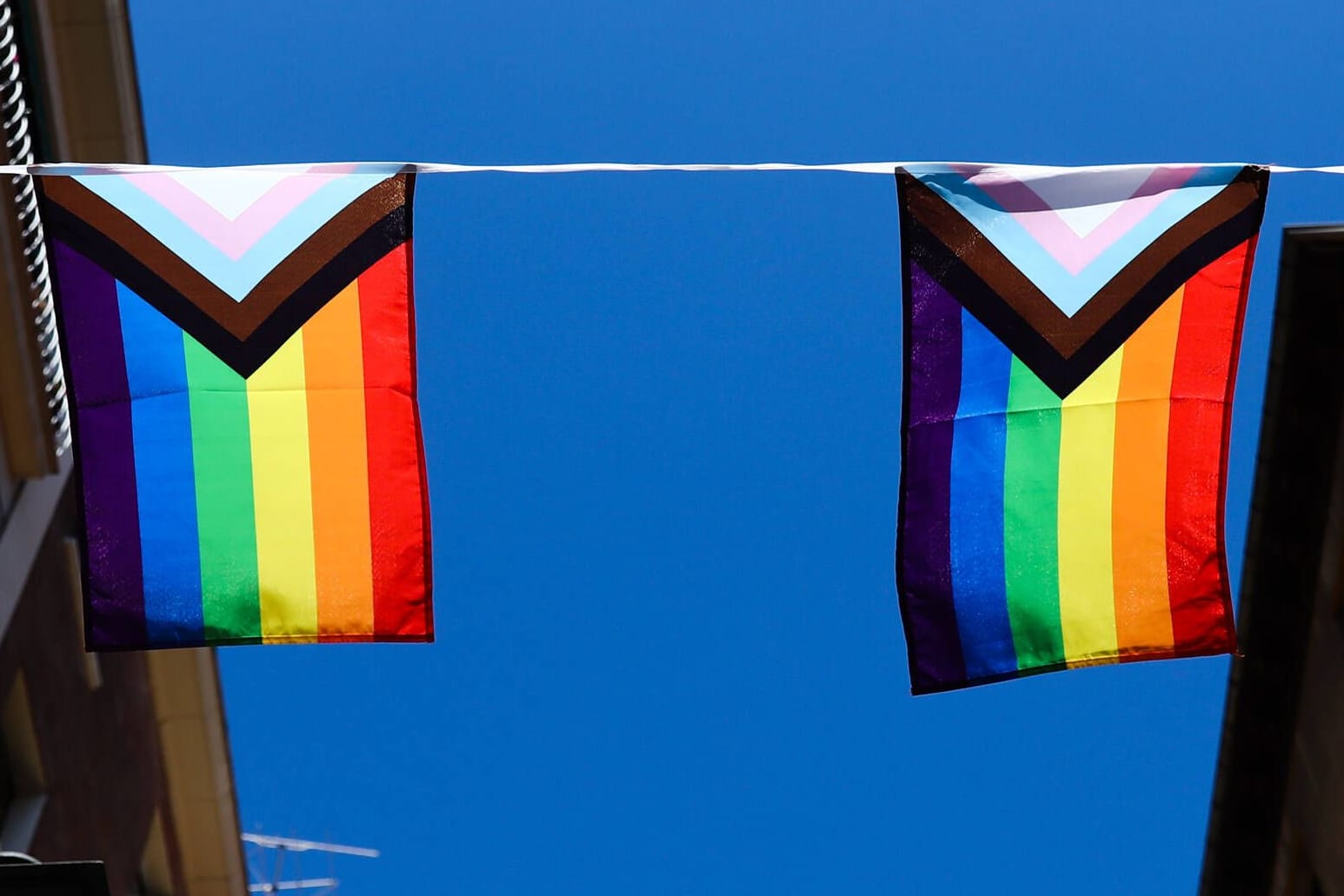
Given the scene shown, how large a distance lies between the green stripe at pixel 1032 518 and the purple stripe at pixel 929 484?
533mm

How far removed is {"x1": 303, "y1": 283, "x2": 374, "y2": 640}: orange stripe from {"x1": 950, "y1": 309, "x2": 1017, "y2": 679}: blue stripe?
4.96 metres

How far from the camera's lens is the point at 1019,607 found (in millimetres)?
13312

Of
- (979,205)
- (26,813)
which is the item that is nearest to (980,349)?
(979,205)

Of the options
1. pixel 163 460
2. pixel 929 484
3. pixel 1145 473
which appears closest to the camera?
pixel 163 460

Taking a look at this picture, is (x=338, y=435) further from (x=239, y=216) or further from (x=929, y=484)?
(x=929, y=484)

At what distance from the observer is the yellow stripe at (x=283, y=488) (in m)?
12.6

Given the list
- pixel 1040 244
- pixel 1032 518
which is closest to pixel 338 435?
pixel 1032 518

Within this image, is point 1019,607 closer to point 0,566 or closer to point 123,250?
point 123,250

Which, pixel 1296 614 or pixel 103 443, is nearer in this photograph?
pixel 103 443

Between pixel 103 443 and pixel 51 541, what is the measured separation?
18.4 ft

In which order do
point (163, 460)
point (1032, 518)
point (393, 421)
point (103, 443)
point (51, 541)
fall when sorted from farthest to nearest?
1. point (51, 541)
2. point (1032, 518)
3. point (393, 421)
4. point (163, 460)
5. point (103, 443)

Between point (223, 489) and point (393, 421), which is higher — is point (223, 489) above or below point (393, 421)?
below

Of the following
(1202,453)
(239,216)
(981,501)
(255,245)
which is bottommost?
(981,501)

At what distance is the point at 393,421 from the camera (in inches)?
508
